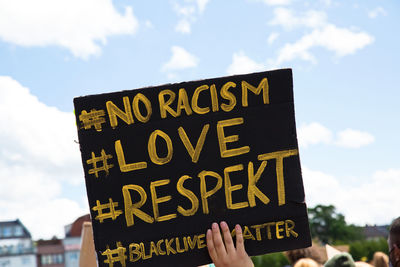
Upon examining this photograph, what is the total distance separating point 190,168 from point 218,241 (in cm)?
39

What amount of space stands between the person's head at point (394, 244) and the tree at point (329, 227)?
108 metres

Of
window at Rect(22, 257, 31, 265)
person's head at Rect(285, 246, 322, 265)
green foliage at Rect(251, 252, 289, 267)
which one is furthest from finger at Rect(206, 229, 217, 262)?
window at Rect(22, 257, 31, 265)

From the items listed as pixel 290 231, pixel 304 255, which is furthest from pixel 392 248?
pixel 304 255

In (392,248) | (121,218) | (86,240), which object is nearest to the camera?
(121,218)

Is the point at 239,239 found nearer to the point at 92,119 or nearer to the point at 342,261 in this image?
the point at 92,119

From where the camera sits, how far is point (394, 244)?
366 cm

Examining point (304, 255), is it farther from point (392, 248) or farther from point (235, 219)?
point (235, 219)

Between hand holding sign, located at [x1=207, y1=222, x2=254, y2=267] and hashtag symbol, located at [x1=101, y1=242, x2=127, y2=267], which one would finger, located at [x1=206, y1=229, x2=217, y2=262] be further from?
hashtag symbol, located at [x1=101, y1=242, x2=127, y2=267]

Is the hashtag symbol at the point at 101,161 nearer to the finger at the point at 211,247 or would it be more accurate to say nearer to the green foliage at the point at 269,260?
the finger at the point at 211,247

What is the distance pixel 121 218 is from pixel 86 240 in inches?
75.4

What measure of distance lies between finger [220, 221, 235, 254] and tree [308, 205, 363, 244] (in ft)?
356

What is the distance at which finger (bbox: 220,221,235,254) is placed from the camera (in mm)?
3158

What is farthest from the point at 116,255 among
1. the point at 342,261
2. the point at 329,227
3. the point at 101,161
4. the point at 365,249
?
the point at 329,227

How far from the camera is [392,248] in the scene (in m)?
3.67
